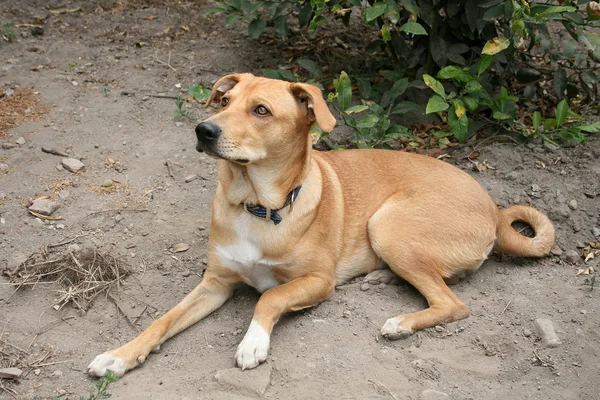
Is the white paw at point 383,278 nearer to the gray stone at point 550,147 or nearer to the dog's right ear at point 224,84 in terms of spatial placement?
the dog's right ear at point 224,84

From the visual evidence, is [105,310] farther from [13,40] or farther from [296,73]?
[13,40]

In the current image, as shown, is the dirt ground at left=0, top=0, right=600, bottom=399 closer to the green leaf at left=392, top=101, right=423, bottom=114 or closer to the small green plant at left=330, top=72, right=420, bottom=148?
the green leaf at left=392, top=101, right=423, bottom=114

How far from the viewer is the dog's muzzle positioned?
3963mm

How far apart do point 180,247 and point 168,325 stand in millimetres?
1062

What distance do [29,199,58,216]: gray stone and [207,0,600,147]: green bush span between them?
249 cm

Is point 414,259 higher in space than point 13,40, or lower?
higher

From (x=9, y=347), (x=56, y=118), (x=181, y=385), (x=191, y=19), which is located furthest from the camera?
(x=191, y=19)

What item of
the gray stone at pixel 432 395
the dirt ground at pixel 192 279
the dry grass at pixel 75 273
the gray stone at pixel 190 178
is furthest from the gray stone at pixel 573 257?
the dry grass at pixel 75 273

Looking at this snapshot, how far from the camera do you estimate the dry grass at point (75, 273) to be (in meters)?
4.62

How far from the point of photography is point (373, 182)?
5.22 metres

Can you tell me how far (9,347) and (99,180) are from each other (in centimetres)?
208

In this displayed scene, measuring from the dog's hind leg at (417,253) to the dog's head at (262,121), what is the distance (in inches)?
38.7

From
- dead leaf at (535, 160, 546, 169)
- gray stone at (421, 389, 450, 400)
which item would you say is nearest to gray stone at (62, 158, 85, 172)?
gray stone at (421, 389, 450, 400)

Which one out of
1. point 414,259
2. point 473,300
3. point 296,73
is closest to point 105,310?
point 414,259
